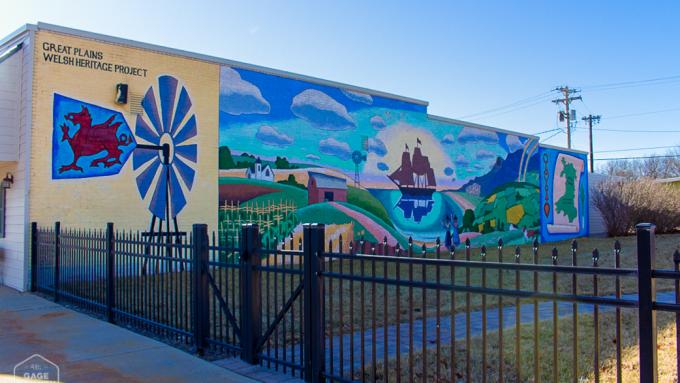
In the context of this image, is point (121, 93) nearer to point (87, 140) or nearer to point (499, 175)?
point (87, 140)

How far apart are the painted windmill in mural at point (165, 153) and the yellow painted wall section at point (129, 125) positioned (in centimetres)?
16

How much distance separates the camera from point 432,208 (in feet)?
74.8

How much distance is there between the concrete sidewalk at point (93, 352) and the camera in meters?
6.06

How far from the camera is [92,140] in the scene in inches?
532

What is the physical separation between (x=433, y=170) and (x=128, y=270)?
16.0 meters

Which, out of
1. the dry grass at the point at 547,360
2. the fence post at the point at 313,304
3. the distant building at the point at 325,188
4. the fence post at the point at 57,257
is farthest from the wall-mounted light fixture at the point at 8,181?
the dry grass at the point at 547,360

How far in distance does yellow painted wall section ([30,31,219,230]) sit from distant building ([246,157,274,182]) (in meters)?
1.19

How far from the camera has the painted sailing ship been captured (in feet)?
70.2

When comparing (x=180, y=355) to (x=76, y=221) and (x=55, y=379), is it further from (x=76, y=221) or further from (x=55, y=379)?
(x=76, y=221)

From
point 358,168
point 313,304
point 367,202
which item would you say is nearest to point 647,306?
point 313,304

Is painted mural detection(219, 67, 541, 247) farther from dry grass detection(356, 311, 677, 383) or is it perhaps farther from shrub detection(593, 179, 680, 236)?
shrub detection(593, 179, 680, 236)

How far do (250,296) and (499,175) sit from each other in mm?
21620

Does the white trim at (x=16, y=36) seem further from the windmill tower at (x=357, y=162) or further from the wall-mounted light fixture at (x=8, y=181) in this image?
the windmill tower at (x=357, y=162)

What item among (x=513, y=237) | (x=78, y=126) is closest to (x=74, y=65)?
(x=78, y=126)
